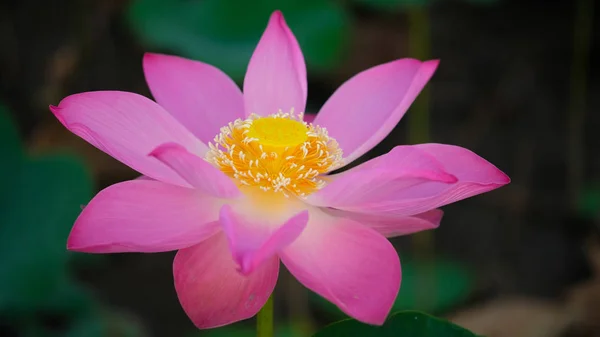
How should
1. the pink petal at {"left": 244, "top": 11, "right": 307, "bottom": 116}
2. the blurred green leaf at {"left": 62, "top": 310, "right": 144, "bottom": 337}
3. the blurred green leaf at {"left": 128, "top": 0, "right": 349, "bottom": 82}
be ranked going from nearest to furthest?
the pink petal at {"left": 244, "top": 11, "right": 307, "bottom": 116} < the blurred green leaf at {"left": 62, "top": 310, "right": 144, "bottom": 337} < the blurred green leaf at {"left": 128, "top": 0, "right": 349, "bottom": 82}

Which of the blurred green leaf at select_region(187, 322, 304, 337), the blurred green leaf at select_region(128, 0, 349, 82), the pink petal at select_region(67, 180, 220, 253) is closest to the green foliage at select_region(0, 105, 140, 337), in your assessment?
the blurred green leaf at select_region(187, 322, 304, 337)

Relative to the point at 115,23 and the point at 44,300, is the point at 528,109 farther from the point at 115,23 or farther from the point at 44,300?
the point at 44,300

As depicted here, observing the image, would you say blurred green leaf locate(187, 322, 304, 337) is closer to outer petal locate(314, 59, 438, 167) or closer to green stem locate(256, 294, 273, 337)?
outer petal locate(314, 59, 438, 167)

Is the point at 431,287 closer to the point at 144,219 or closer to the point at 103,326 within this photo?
the point at 103,326

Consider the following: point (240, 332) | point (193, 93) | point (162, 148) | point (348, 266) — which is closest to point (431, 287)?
point (240, 332)

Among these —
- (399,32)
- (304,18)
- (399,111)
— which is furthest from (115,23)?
(399,111)

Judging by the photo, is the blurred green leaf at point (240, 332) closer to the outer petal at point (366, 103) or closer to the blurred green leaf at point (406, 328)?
the outer petal at point (366, 103)
